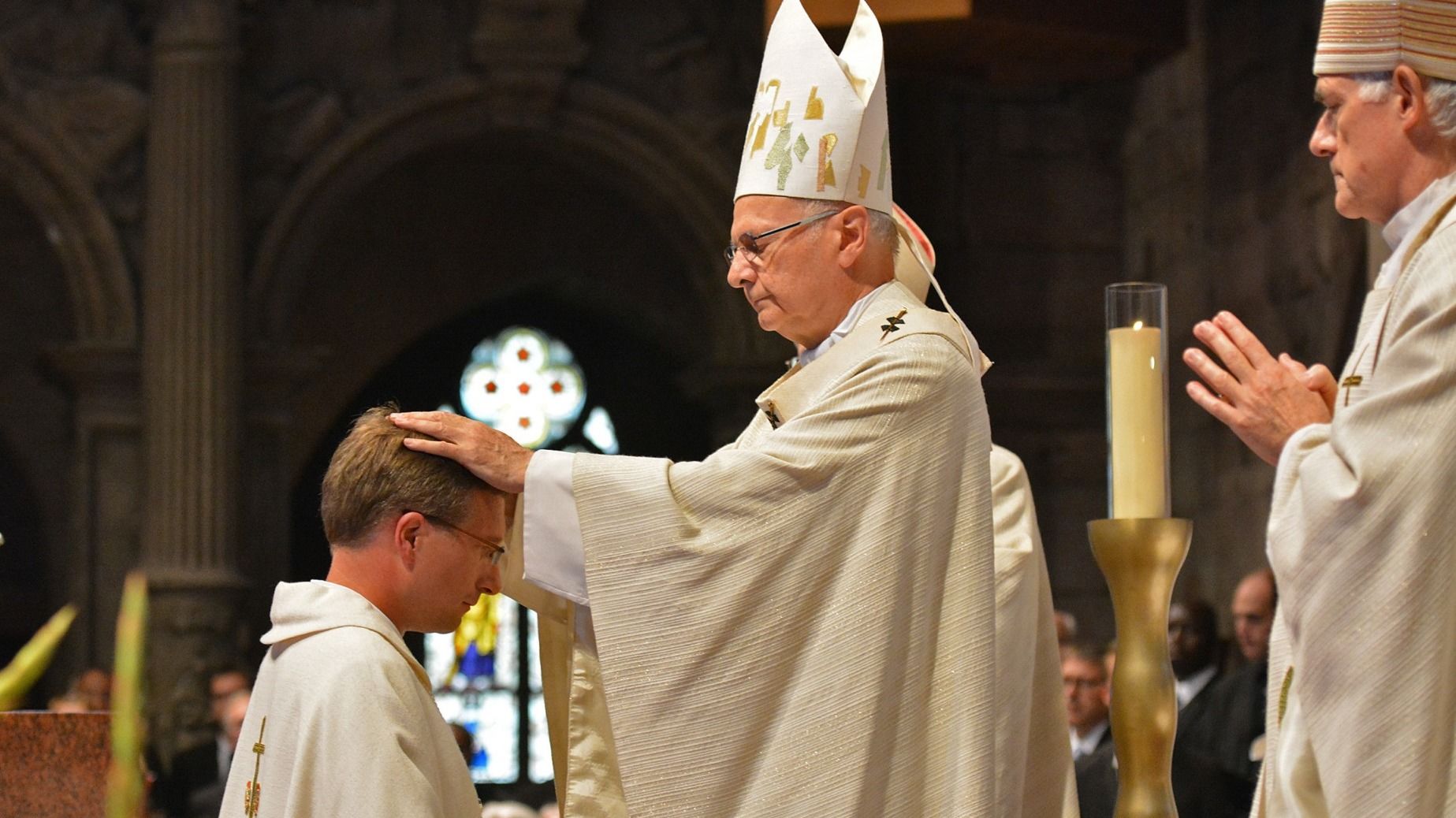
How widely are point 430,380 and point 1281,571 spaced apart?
1288cm

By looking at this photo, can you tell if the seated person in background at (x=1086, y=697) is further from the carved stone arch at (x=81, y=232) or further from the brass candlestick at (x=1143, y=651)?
the carved stone arch at (x=81, y=232)

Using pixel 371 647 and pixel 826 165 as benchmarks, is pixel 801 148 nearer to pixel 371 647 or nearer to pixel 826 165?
pixel 826 165

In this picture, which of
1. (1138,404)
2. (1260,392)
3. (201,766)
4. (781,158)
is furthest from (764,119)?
(201,766)

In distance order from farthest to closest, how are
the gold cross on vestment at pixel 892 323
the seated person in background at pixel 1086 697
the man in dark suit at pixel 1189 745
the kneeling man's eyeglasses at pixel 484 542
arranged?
the seated person in background at pixel 1086 697
the man in dark suit at pixel 1189 745
the gold cross on vestment at pixel 892 323
the kneeling man's eyeglasses at pixel 484 542

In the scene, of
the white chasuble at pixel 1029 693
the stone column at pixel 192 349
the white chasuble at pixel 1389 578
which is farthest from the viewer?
the stone column at pixel 192 349

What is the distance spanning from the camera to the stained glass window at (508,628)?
575 inches

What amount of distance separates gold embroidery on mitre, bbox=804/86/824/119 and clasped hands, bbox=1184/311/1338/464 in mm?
855

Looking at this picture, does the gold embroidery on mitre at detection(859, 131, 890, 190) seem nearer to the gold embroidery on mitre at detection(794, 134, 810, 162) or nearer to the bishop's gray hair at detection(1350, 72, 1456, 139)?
the gold embroidery on mitre at detection(794, 134, 810, 162)

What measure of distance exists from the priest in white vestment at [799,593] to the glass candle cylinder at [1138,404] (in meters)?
0.30

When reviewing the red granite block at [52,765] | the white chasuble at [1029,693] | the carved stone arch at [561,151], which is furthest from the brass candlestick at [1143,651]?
the carved stone arch at [561,151]

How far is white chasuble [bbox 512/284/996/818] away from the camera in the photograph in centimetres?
311

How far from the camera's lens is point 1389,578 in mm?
2721

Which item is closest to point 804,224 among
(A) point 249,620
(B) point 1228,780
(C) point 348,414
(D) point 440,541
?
(D) point 440,541

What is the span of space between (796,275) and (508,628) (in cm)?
1156
